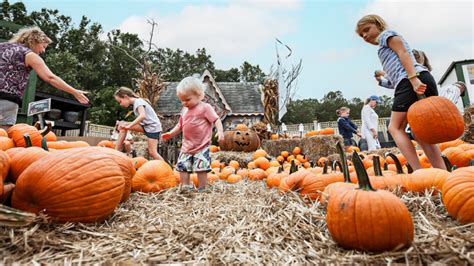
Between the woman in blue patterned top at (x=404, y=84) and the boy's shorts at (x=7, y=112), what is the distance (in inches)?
156

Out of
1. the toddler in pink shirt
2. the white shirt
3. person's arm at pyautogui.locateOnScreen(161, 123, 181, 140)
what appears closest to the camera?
the toddler in pink shirt

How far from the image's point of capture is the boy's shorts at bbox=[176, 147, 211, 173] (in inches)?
122

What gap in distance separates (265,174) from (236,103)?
627 inches

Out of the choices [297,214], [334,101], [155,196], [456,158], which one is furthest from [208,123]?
[334,101]

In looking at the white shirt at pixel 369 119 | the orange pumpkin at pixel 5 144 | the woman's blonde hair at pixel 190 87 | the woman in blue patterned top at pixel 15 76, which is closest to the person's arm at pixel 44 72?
the woman in blue patterned top at pixel 15 76

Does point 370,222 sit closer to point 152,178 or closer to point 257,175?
point 152,178

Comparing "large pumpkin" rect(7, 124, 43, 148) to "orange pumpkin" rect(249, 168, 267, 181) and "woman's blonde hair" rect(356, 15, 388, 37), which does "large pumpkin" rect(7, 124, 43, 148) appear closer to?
"orange pumpkin" rect(249, 168, 267, 181)

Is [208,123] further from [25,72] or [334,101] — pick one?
[334,101]

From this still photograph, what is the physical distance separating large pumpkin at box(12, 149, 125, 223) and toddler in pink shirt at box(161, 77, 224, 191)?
164 cm

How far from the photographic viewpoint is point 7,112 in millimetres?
3127

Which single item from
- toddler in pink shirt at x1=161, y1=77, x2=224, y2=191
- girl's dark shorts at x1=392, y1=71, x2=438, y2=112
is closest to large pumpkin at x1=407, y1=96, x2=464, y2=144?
girl's dark shorts at x1=392, y1=71, x2=438, y2=112

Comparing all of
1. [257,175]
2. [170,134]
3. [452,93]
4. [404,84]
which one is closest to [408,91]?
[404,84]

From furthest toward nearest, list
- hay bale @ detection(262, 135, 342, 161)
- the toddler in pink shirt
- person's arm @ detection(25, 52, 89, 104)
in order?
hay bale @ detection(262, 135, 342, 161) → the toddler in pink shirt → person's arm @ detection(25, 52, 89, 104)

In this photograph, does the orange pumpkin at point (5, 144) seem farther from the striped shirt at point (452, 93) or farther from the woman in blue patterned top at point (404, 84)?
the striped shirt at point (452, 93)
